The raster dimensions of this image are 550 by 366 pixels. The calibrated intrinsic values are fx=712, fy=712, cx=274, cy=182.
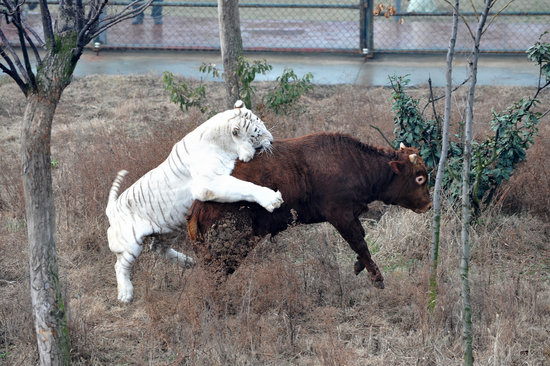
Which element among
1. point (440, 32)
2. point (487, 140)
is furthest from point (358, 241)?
point (440, 32)

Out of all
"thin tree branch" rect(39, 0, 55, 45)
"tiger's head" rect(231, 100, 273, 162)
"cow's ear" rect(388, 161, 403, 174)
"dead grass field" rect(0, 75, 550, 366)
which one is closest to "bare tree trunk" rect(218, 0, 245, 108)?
"dead grass field" rect(0, 75, 550, 366)

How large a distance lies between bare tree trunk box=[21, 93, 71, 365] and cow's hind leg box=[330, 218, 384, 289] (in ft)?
7.38

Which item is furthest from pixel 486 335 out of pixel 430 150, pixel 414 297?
pixel 430 150

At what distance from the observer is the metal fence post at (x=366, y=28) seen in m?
13.1

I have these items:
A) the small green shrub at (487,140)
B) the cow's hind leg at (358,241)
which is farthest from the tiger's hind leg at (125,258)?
the small green shrub at (487,140)

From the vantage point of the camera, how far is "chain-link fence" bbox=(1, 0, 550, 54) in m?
13.6

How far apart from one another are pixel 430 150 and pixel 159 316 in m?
3.29

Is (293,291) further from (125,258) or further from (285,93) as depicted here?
(285,93)

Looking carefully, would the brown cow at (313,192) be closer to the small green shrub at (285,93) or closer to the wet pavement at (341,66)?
the small green shrub at (285,93)

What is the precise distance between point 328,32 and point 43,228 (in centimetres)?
1430

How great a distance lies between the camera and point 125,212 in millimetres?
5863

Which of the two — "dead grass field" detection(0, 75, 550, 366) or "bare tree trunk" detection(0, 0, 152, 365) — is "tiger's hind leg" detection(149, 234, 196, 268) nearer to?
"dead grass field" detection(0, 75, 550, 366)

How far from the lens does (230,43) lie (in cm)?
845

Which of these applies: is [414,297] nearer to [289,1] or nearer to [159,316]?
[159,316]
